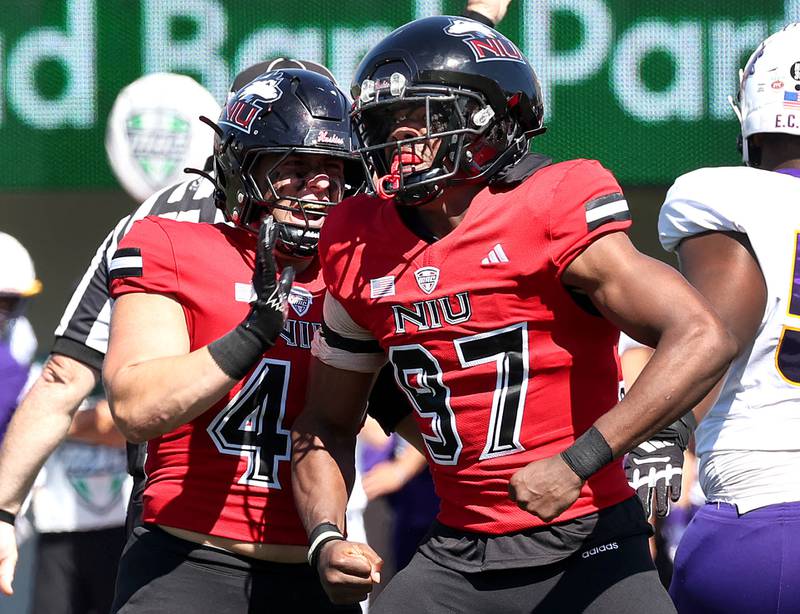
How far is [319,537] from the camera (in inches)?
107

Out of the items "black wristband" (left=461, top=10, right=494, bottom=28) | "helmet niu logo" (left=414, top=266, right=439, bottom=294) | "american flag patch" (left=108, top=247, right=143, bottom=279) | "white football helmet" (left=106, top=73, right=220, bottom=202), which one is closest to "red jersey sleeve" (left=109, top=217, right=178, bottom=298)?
"american flag patch" (left=108, top=247, right=143, bottom=279)

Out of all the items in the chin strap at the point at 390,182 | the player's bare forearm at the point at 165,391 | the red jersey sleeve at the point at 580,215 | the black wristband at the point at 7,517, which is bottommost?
the black wristband at the point at 7,517

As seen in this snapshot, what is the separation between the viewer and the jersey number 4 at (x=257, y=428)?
2973 millimetres

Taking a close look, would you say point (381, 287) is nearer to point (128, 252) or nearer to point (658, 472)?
point (128, 252)

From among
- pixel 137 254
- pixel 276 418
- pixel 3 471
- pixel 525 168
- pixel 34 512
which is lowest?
pixel 34 512

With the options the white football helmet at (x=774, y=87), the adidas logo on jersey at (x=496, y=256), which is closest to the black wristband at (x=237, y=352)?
the adidas logo on jersey at (x=496, y=256)

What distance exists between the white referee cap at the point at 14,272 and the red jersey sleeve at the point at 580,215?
127 inches

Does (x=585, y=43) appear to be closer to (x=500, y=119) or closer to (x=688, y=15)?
(x=688, y=15)

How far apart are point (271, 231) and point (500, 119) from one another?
52cm

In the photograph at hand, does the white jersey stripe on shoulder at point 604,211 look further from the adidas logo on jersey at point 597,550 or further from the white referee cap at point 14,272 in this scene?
the white referee cap at point 14,272

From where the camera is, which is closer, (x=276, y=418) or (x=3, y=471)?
(x=276, y=418)

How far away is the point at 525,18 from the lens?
18.7 ft

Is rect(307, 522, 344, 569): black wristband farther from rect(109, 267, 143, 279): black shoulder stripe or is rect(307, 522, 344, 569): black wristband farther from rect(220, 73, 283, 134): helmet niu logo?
rect(220, 73, 283, 134): helmet niu logo

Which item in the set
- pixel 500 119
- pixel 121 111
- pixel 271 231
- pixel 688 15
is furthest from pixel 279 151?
pixel 688 15
